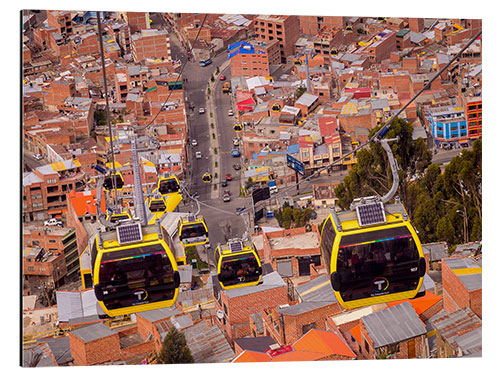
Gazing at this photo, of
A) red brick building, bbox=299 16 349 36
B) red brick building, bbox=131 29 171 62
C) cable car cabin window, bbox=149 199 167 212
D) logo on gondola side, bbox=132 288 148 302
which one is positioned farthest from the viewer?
red brick building, bbox=131 29 171 62

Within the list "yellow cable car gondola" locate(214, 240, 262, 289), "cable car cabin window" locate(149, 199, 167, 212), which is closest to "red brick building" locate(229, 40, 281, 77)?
"cable car cabin window" locate(149, 199, 167, 212)

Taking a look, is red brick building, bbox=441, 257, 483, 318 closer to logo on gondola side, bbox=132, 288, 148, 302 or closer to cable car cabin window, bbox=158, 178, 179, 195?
logo on gondola side, bbox=132, 288, 148, 302

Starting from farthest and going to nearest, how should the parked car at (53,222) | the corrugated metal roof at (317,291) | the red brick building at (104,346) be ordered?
the parked car at (53,222) → the corrugated metal roof at (317,291) → the red brick building at (104,346)

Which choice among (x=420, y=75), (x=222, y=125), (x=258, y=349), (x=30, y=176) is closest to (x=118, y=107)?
(x=222, y=125)

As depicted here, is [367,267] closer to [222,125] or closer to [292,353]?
[292,353]

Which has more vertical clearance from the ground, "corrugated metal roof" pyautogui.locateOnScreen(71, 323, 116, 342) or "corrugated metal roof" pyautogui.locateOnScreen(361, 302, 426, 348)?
"corrugated metal roof" pyautogui.locateOnScreen(361, 302, 426, 348)

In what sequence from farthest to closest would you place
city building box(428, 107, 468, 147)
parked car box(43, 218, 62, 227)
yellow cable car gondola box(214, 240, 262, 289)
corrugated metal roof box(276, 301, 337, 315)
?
1. city building box(428, 107, 468, 147)
2. parked car box(43, 218, 62, 227)
3. corrugated metal roof box(276, 301, 337, 315)
4. yellow cable car gondola box(214, 240, 262, 289)

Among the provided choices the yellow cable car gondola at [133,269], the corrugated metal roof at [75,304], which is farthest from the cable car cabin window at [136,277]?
the corrugated metal roof at [75,304]

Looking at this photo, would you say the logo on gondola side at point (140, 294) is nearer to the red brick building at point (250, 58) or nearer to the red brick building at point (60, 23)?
the red brick building at point (250, 58)
